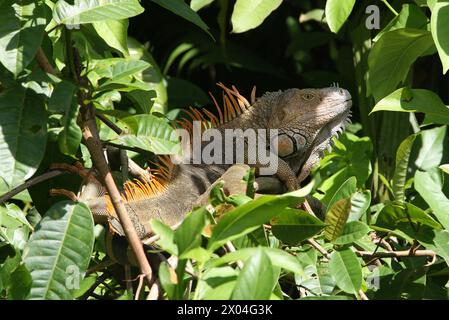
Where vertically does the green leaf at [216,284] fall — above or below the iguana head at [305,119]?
above

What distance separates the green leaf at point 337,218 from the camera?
6.33 ft

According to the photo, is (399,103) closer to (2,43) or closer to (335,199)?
(335,199)

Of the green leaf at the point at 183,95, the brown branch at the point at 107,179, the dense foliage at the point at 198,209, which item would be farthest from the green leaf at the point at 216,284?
the green leaf at the point at 183,95

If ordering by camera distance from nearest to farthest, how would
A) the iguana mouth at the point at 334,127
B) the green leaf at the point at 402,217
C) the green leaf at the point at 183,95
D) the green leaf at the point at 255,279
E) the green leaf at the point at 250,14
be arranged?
the green leaf at the point at 255,279
the green leaf at the point at 402,217
the green leaf at the point at 250,14
the iguana mouth at the point at 334,127
the green leaf at the point at 183,95

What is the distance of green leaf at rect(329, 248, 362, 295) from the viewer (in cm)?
182

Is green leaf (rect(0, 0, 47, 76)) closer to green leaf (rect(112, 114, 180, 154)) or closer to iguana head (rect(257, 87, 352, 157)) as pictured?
green leaf (rect(112, 114, 180, 154))

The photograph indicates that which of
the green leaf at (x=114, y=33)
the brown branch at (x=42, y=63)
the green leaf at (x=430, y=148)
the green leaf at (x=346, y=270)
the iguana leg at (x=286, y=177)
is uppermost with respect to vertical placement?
the brown branch at (x=42, y=63)

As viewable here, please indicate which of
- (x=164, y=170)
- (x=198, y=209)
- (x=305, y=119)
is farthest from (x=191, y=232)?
(x=305, y=119)

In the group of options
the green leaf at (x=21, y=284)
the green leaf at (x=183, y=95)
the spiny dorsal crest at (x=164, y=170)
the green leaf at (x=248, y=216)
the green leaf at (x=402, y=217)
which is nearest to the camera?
the green leaf at (x=248, y=216)

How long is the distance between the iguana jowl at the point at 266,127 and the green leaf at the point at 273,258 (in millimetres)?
725

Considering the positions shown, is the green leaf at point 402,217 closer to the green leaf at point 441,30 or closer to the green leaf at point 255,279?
the green leaf at point 441,30

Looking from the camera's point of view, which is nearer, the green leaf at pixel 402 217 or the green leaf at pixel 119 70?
the green leaf at pixel 119 70

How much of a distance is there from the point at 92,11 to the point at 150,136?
0.30 m

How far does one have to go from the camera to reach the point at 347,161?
289cm
